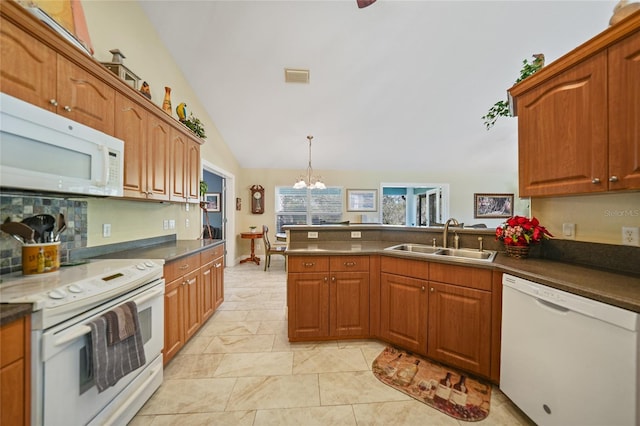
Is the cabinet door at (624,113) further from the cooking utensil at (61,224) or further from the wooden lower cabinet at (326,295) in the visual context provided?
the cooking utensil at (61,224)

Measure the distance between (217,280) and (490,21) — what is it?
4478 millimetres

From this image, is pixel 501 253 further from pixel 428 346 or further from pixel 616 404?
pixel 616 404

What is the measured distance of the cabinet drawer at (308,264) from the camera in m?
2.18

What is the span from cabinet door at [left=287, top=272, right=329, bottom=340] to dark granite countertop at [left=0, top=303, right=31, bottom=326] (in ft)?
5.10

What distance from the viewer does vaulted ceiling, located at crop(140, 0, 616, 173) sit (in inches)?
102

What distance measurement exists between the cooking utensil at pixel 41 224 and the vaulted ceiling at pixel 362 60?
2508mm

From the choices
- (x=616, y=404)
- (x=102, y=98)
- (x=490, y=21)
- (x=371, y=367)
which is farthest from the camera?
(x=490, y=21)

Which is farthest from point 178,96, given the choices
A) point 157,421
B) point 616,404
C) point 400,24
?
point 616,404

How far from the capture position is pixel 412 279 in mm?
1986

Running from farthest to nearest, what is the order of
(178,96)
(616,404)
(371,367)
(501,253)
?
1. (178,96)
2. (501,253)
3. (371,367)
4. (616,404)

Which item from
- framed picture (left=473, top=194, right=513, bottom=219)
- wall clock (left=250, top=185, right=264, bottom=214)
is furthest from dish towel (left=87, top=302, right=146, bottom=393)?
framed picture (left=473, top=194, right=513, bottom=219)

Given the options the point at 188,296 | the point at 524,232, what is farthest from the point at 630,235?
the point at 188,296

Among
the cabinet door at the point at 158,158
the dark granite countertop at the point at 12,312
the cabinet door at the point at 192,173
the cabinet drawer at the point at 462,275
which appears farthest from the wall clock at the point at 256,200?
the dark granite countertop at the point at 12,312

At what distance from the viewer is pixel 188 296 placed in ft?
6.97
